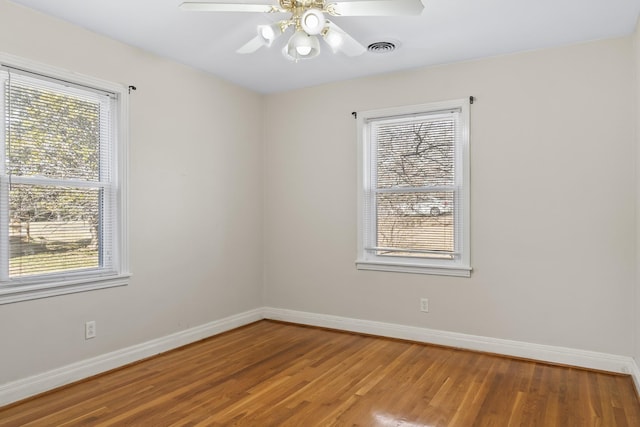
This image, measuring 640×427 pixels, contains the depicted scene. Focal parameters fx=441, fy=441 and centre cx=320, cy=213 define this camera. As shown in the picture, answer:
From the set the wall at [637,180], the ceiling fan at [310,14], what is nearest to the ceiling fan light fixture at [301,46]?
the ceiling fan at [310,14]

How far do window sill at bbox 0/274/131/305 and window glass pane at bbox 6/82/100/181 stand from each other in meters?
0.74

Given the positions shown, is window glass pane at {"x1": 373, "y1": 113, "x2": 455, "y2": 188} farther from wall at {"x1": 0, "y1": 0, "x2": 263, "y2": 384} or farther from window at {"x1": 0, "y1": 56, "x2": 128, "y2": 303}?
window at {"x1": 0, "y1": 56, "x2": 128, "y2": 303}

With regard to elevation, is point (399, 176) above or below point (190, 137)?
below

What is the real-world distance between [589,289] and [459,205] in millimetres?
1173

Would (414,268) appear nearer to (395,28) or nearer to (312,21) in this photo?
(395,28)

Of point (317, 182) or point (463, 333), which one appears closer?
point (463, 333)

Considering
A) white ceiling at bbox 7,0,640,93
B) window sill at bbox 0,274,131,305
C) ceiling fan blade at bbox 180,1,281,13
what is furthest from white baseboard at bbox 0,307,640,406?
ceiling fan blade at bbox 180,1,281,13

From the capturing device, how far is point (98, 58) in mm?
3270

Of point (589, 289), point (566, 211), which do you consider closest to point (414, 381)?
point (589, 289)

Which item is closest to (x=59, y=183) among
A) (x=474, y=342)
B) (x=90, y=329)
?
(x=90, y=329)

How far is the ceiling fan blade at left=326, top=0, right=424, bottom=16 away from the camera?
2.11 metres

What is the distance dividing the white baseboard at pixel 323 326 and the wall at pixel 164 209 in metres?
0.06

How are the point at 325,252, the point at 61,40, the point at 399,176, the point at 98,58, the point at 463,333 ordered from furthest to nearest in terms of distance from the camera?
the point at 325,252 < the point at 399,176 < the point at 463,333 < the point at 98,58 < the point at 61,40

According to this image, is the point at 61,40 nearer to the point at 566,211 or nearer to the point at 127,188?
the point at 127,188
